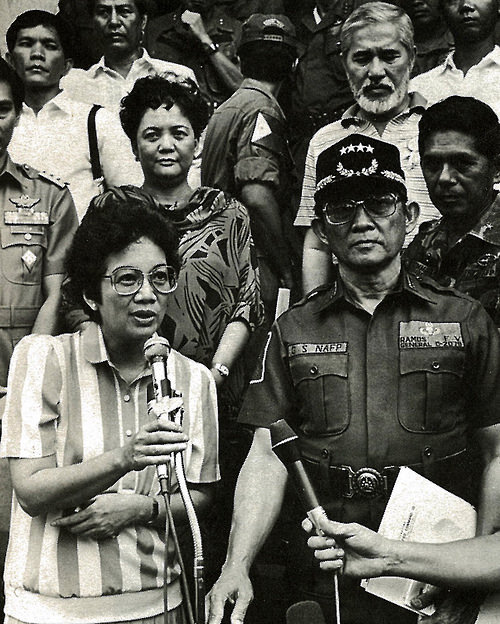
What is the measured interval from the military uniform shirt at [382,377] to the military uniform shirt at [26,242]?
81cm

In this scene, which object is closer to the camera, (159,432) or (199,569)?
(199,569)

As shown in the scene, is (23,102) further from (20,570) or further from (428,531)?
(428,531)

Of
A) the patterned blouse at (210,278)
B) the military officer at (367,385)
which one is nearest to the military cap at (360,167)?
the military officer at (367,385)

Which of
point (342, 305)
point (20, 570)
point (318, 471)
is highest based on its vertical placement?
point (342, 305)

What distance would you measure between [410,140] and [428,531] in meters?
1.25

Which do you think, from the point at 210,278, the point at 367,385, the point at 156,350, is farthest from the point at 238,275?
the point at 156,350

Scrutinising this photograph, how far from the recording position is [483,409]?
260 cm

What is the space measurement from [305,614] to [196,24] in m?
2.04

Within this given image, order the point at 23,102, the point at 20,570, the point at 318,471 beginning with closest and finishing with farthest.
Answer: the point at 20,570
the point at 318,471
the point at 23,102

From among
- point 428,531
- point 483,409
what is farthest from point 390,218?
point 428,531

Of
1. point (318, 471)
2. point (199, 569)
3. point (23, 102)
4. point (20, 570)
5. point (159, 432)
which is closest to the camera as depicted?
point (199, 569)

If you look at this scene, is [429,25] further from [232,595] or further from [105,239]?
[232,595]

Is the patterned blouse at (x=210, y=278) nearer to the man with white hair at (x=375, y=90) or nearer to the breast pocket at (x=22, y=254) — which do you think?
the man with white hair at (x=375, y=90)

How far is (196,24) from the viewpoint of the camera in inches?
147
